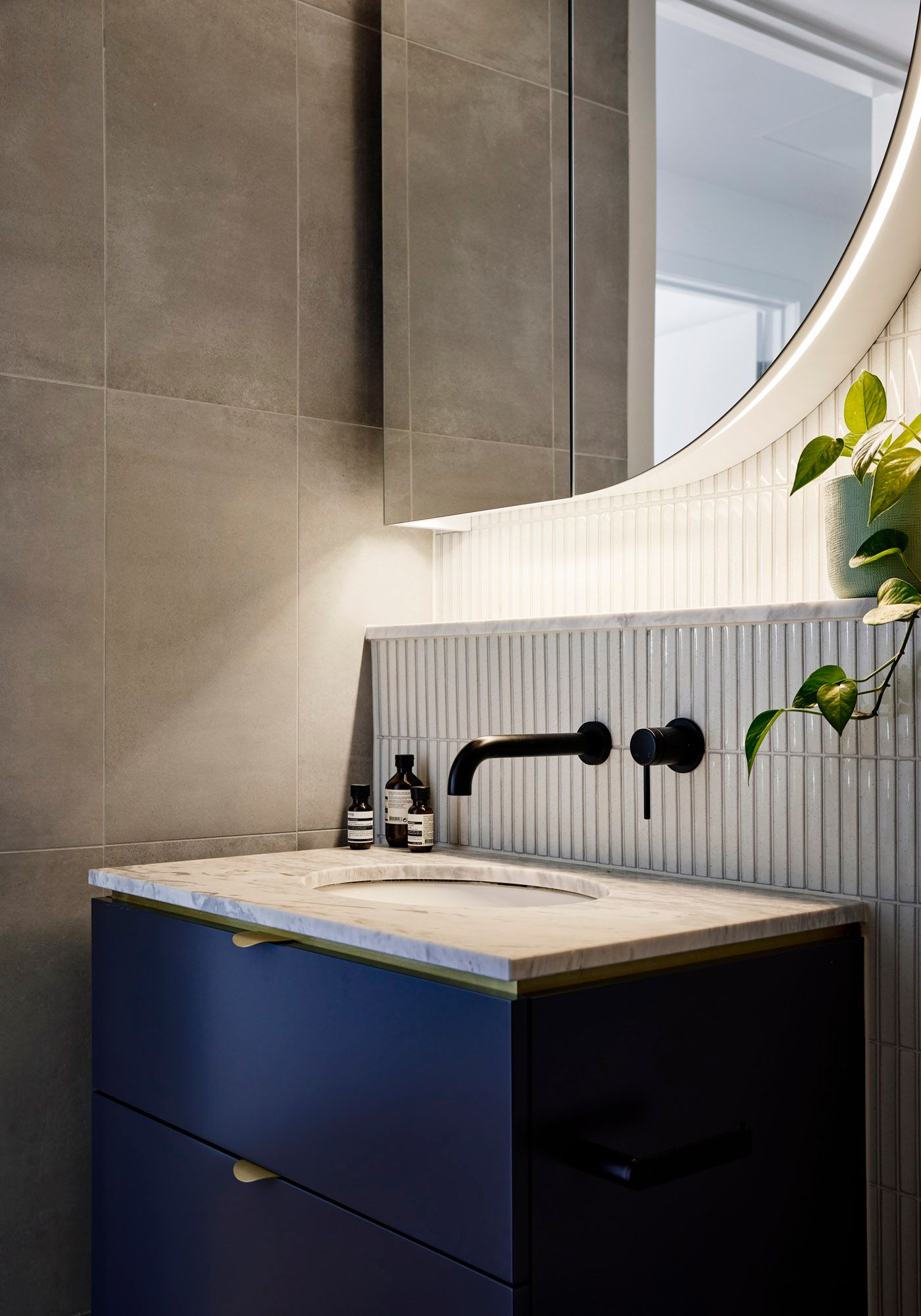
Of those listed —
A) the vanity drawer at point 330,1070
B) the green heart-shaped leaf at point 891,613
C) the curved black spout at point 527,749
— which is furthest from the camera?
the curved black spout at point 527,749

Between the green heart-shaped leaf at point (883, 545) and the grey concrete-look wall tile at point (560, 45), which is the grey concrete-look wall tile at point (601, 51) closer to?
the grey concrete-look wall tile at point (560, 45)

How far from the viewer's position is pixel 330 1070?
1.18 meters

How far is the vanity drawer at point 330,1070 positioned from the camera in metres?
1.00

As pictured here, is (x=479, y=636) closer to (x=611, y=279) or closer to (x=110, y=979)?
(x=611, y=279)

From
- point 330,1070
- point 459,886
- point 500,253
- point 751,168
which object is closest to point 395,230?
point 500,253

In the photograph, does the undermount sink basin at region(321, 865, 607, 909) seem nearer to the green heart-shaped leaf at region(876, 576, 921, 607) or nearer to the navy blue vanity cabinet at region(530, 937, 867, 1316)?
the navy blue vanity cabinet at region(530, 937, 867, 1316)

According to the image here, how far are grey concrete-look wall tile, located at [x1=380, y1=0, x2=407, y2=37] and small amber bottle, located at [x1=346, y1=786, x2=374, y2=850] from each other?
121 cm

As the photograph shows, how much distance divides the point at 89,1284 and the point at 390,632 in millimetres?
1009

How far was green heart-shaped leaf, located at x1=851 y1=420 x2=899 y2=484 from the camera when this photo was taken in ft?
3.94

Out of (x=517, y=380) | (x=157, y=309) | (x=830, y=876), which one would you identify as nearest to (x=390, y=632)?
(x=517, y=380)

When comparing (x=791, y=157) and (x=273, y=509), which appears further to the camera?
(x=273, y=509)

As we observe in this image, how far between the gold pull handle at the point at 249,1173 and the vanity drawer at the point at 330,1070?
Answer: 0.04ft

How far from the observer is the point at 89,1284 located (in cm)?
164

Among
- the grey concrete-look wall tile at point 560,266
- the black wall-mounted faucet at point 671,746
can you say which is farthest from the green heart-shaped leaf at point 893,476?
the grey concrete-look wall tile at point 560,266
